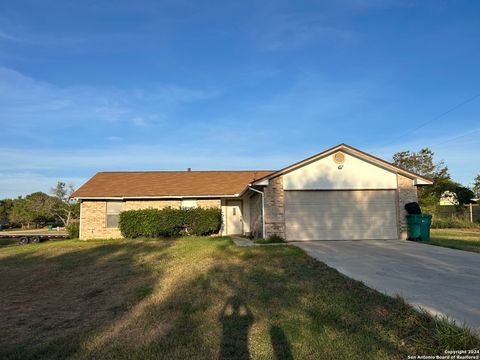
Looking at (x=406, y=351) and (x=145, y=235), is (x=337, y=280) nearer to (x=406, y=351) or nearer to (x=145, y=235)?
(x=406, y=351)

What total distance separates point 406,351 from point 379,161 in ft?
41.6

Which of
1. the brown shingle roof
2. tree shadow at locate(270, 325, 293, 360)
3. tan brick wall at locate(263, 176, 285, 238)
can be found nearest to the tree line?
the brown shingle roof

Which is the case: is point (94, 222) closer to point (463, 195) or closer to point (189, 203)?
point (189, 203)

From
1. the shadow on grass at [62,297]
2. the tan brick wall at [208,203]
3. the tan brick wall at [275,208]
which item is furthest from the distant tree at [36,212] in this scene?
the tan brick wall at [275,208]

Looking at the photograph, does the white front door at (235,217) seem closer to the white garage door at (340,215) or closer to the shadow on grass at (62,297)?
the white garage door at (340,215)

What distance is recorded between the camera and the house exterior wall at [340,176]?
15.2 m

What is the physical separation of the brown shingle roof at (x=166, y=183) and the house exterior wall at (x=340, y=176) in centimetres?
564

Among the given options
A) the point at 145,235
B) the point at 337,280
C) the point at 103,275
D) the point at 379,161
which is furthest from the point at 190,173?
the point at 337,280

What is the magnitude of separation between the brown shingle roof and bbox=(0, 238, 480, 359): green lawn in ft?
35.5

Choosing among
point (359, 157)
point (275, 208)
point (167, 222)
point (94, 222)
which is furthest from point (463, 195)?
point (94, 222)

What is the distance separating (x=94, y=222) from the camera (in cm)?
1988

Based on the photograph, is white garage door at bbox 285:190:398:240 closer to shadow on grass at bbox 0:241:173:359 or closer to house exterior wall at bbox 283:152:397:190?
house exterior wall at bbox 283:152:397:190

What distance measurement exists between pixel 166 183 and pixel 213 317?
1743 cm

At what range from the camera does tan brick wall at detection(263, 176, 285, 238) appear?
14.9 m
